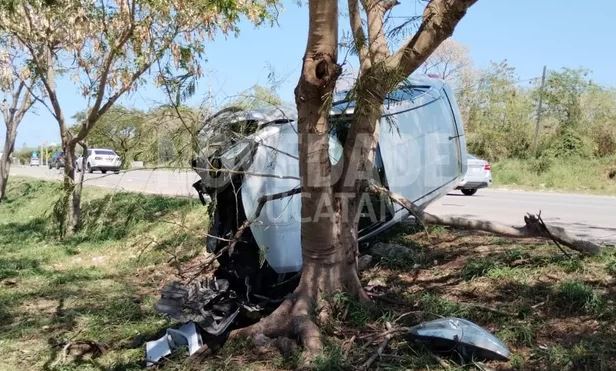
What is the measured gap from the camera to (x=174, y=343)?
4910mm

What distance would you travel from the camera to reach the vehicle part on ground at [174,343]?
4.78 metres

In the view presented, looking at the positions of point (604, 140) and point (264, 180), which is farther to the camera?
point (604, 140)

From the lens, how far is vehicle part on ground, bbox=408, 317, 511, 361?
399 cm

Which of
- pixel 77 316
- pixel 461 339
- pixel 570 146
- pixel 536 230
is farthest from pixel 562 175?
pixel 461 339

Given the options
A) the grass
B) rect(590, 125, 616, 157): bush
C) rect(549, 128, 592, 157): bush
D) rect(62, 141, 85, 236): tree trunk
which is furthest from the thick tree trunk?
rect(590, 125, 616, 157): bush

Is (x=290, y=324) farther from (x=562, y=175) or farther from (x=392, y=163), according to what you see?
(x=562, y=175)

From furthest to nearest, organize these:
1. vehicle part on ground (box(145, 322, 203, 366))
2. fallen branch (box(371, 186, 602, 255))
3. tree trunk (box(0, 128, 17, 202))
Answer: tree trunk (box(0, 128, 17, 202)), fallen branch (box(371, 186, 602, 255)), vehicle part on ground (box(145, 322, 203, 366))

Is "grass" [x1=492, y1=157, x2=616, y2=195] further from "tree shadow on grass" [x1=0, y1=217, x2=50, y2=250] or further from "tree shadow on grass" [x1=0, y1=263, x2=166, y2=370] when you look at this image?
"tree shadow on grass" [x1=0, y1=263, x2=166, y2=370]

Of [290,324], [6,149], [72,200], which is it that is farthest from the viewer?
[6,149]

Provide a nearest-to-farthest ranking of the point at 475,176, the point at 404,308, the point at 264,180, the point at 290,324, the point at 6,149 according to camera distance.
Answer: the point at 290,324
the point at 404,308
the point at 264,180
the point at 475,176
the point at 6,149

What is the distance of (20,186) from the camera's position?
80.1 feet

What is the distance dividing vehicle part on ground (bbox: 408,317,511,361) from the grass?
16985mm

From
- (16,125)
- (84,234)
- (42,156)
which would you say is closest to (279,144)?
(84,234)

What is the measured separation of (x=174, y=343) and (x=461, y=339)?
2296 millimetres
